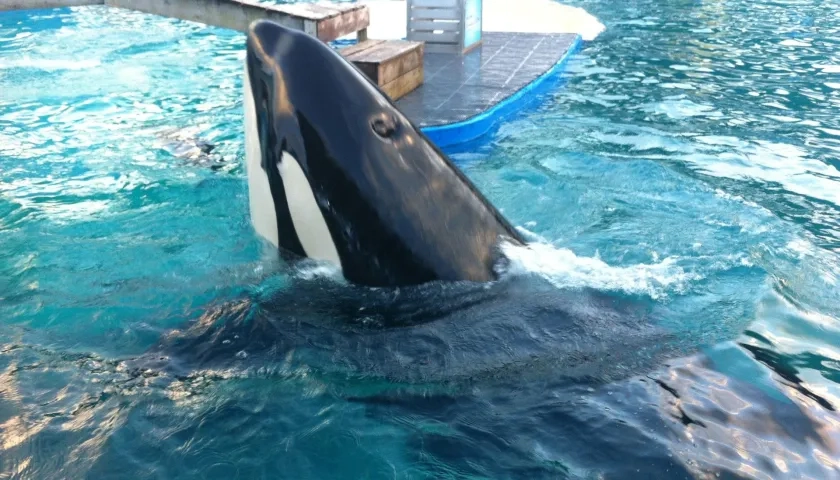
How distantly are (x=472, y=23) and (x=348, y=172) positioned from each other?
450 inches

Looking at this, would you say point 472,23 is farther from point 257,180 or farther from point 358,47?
point 257,180

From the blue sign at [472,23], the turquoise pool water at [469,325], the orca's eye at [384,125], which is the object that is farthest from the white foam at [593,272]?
the blue sign at [472,23]

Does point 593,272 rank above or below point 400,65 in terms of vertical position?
below

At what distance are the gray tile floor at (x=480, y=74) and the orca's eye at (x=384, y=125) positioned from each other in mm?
5575

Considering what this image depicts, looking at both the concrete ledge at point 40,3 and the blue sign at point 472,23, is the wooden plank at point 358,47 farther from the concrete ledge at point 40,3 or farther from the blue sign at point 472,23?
the concrete ledge at point 40,3

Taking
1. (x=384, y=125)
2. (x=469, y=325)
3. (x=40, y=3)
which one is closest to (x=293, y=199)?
(x=384, y=125)

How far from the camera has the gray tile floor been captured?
33.7ft

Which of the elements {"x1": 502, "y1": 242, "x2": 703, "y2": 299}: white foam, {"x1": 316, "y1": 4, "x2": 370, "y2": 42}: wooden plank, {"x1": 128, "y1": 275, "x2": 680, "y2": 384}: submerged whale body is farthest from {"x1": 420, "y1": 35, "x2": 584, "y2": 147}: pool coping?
{"x1": 128, "y1": 275, "x2": 680, "y2": 384}: submerged whale body

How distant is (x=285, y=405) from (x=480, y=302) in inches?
46.6

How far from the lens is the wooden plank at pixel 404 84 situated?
10.3 m

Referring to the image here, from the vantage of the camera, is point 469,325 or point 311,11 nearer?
point 469,325

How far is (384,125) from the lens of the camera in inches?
154

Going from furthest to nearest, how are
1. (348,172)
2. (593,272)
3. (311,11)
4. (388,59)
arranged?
1. (311,11)
2. (388,59)
3. (593,272)
4. (348,172)

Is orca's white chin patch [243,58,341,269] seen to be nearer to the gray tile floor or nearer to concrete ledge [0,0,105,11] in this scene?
the gray tile floor
